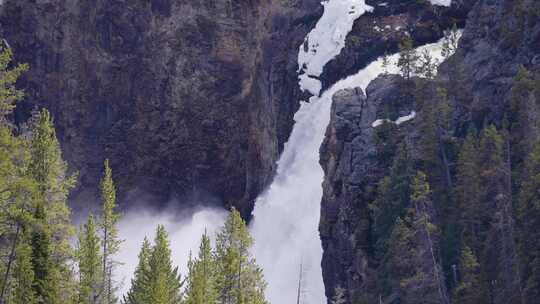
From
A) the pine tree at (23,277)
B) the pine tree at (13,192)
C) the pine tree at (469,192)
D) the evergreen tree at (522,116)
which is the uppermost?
the evergreen tree at (522,116)

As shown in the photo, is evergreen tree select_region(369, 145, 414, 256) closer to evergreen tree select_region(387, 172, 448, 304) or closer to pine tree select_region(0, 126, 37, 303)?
evergreen tree select_region(387, 172, 448, 304)

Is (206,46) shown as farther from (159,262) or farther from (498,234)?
(159,262)

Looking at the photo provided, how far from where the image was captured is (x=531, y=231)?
43750mm

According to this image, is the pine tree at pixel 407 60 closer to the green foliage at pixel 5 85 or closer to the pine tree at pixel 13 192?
the pine tree at pixel 13 192

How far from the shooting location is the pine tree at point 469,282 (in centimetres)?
4462

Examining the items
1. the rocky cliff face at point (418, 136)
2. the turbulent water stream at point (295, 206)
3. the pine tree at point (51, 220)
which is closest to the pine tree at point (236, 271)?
the pine tree at point (51, 220)

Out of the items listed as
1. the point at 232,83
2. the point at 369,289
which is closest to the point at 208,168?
the point at 232,83

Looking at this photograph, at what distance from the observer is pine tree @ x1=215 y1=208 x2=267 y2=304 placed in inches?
1447

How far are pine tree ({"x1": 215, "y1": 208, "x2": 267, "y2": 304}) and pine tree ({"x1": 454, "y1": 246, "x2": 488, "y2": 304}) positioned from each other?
Answer: 510 inches

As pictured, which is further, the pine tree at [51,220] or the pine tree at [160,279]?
the pine tree at [160,279]

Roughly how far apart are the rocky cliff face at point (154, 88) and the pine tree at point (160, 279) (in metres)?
45.4

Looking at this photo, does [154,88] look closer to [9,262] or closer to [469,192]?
[469,192]

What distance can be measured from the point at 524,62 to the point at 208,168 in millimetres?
36010

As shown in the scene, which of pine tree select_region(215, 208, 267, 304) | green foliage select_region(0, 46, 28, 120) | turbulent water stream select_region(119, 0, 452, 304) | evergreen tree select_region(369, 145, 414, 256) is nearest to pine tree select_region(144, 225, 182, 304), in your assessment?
pine tree select_region(215, 208, 267, 304)
